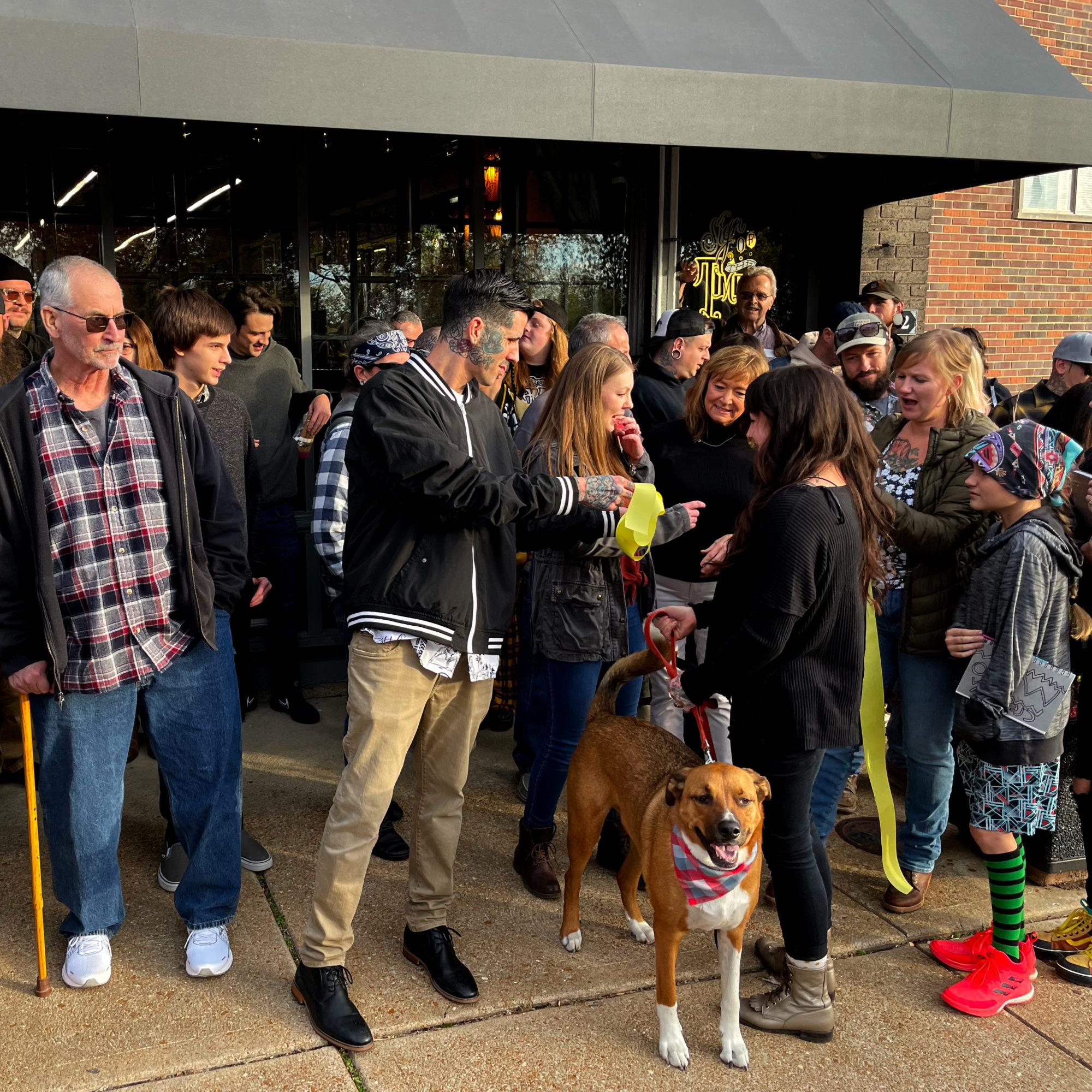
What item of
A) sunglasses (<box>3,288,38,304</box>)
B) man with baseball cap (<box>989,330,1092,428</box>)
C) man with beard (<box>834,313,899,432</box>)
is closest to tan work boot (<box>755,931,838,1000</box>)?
man with beard (<box>834,313,899,432</box>)

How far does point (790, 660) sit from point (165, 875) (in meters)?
2.47

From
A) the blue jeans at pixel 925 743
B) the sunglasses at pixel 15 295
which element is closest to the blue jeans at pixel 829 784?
the blue jeans at pixel 925 743

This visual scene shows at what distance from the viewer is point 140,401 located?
10.9 ft

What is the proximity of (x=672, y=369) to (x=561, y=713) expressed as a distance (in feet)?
7.33

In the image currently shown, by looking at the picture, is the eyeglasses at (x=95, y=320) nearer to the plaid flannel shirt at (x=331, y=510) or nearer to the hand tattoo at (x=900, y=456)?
the plaid flannel shirt at (x=331, y=510)

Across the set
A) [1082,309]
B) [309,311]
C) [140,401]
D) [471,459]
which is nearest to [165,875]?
[140,401]

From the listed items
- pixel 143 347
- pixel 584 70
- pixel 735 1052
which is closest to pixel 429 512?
pixel 735 1052

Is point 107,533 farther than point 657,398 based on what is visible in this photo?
No

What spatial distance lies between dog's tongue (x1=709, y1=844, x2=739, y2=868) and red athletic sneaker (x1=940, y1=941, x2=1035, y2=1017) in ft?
3.64

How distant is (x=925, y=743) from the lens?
3902mm

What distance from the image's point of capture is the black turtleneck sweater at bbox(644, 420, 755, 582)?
4.33 metres

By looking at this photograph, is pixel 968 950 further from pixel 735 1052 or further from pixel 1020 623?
pixel 1020 623

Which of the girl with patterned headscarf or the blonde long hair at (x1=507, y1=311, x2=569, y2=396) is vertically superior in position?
the blonde long hair at (x1=507, y1=311, x2=569, y2=396)

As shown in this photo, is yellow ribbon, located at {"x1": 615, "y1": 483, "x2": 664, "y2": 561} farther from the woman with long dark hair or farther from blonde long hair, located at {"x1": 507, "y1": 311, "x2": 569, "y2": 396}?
blonde long hair, located at {"x1": 507, "y1": 311, "x2": 569, "y2": 396}
